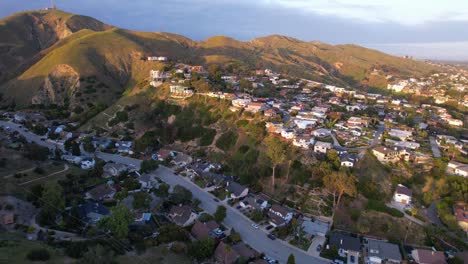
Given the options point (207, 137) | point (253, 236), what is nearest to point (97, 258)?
point (253, 236)

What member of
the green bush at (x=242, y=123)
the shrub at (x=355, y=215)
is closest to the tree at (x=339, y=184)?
the shrub at (x=355, y=215)

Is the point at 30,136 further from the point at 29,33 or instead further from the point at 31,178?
the point at 29,33

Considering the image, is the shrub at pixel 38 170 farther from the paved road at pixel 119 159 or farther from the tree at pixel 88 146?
the paved road at pixel 119 159

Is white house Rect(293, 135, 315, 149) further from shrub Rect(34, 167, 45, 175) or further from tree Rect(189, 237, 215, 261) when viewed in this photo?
shrub Rect(34, 167, 45, 175)

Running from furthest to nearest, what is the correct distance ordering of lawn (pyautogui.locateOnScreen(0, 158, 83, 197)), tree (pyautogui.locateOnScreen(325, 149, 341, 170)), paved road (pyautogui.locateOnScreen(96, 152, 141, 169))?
paved road (pyautogui.locateOnScreen(96, 152, 141, 169)) < tree (pyautogui.locateOnScreen(325, 149, 341, 170)) < lawn (pyautogui.locateOnScreen(0, 158, 83, 197))

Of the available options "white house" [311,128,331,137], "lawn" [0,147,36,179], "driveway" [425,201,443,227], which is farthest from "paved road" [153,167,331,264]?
"lawn" [0,147,36,179]

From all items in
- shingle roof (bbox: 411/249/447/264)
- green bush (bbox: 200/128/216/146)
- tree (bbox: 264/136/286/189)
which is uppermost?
tree (bbox: 264/136/286/189)

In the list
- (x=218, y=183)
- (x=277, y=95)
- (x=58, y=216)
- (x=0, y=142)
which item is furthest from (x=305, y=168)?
(x=0, y=142)
